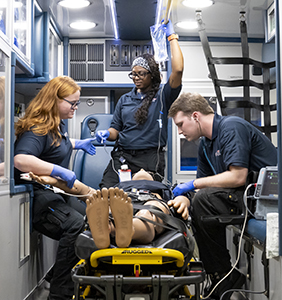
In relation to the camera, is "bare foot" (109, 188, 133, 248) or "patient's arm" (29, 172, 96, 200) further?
"patient's arm" (29, 172, 96, 200)

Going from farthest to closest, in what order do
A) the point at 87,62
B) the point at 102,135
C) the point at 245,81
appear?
the point at 87,62
the point at 245,81
the point at 102,135

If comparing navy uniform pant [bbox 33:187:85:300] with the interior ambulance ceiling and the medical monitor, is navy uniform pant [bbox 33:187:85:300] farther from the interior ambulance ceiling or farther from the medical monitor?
the interior ambulance ceiling

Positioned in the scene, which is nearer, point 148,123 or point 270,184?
point 270,184

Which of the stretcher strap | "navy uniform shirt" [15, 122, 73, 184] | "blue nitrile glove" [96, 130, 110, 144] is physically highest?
the stretcher strap

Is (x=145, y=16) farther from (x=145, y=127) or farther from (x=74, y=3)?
(x=145, y=127)

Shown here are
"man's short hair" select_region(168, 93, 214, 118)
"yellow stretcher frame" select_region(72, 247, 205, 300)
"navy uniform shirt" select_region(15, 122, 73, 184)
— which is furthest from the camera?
"man's short hair" select_region(168, 93, 214, 118)

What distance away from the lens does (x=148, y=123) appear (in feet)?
11.3

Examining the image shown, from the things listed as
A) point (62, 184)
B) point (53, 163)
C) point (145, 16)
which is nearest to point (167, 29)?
point (145, 16)

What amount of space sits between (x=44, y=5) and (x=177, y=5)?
131 centimetres

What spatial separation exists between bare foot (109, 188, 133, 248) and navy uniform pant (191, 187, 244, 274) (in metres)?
0.91

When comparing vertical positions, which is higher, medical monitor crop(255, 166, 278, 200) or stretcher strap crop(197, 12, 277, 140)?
stretcher strap crop(197, 12, 277, 140)

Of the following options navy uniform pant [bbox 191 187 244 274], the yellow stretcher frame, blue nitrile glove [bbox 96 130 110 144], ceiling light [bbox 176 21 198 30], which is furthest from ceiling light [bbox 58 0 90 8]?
the yellow stretcher frame

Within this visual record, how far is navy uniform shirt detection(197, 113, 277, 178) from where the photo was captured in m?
2.52

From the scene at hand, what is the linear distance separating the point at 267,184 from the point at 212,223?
45cm
